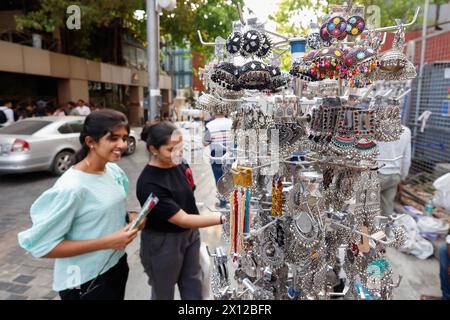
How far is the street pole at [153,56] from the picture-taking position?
317 cm

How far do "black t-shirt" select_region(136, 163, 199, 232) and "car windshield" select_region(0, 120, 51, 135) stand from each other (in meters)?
5.43

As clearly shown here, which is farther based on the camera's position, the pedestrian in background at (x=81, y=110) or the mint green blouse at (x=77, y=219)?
the pedestrian in background at (x=81, y=110)

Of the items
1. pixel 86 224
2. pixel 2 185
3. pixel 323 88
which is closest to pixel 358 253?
pixel 323 88

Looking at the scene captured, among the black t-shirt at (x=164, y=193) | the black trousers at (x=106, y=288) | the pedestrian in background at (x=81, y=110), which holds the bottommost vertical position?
the black trousers at (x=106, y=288)

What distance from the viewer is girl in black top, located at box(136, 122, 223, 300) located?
5.32 ft

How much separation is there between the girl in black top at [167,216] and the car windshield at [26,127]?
17.5ft

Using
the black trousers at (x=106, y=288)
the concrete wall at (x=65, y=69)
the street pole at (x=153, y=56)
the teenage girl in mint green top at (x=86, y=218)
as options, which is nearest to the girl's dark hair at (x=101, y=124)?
the teenage girl in mint green top at (x=86, y=218)

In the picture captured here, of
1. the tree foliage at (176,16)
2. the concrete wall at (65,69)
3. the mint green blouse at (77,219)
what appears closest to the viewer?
the mint green blouse at (77,219)

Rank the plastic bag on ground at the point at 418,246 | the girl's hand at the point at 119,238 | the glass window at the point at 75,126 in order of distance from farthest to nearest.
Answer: the glass window at the point at 75,126, the plastic bag on ground at the point at 418,246, the girl's hand at the point at 119,238

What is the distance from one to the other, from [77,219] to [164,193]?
454 millimetres

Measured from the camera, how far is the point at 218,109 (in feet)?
Result: 4.88

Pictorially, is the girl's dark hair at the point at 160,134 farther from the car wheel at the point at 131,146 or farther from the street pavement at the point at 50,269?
the car wheel at the point at 131,146

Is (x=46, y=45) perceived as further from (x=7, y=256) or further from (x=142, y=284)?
(x=142, y=284)
